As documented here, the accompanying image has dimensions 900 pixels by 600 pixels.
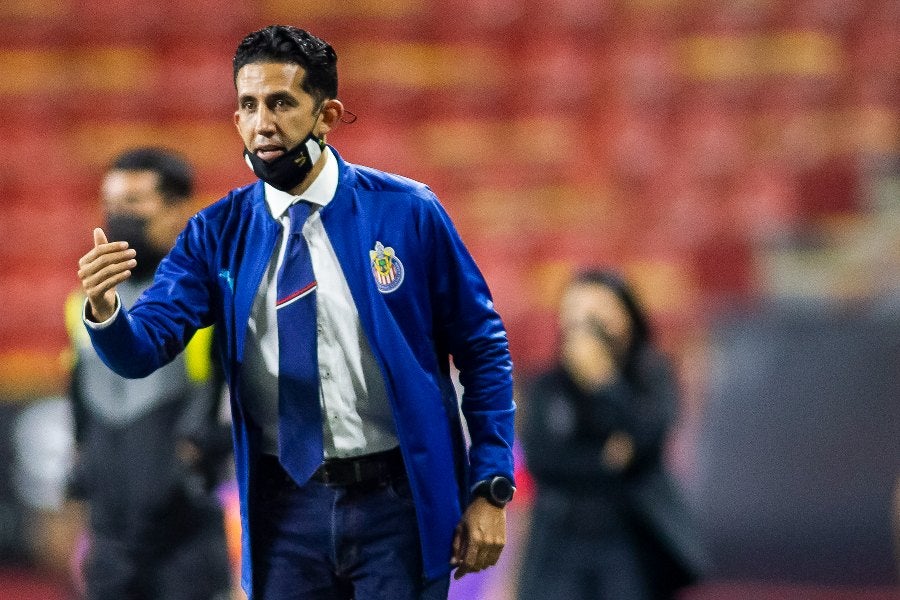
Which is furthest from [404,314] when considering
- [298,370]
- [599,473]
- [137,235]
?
[599,473]

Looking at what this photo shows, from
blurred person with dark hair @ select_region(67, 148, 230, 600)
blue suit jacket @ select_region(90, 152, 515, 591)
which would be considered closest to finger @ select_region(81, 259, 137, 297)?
blue suit jacket @ select_region(90, 152, 515, 591)

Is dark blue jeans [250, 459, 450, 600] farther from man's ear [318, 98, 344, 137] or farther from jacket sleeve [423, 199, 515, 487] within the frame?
man's ear [318, 98, 344, 137]

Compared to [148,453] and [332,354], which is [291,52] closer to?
[332,354]

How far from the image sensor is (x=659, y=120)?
988 centimetres

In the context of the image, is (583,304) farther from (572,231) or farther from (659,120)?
(659,120)

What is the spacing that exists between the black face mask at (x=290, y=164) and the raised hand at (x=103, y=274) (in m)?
0.29

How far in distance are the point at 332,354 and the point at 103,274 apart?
446mm

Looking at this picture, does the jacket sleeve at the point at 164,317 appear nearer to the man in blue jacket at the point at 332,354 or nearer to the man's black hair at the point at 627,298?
the man in blue jacket at the point at 332,354

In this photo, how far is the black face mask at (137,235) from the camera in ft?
12.2

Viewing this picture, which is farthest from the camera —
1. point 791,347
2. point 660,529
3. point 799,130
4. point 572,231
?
point 799,130

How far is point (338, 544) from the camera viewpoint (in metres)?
2.52

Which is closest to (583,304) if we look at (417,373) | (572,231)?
(417,373)

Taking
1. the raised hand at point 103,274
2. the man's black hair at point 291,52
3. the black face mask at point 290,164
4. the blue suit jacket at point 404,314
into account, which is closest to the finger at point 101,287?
the raised hand at point 103,274

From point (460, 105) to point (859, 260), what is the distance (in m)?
2.83
